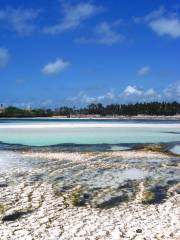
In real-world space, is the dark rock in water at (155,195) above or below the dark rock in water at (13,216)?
below

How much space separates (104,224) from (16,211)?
2.34 meters

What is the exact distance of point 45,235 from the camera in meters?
7.97

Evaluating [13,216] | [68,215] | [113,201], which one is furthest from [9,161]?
[68,215]

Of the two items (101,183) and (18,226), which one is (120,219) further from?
(101,183)

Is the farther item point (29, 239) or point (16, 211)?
point (16, 211)

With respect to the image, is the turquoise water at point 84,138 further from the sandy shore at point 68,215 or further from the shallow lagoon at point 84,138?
the sandy shore at point 68,215

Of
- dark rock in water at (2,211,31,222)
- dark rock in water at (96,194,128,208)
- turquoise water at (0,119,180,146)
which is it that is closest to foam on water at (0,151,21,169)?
dark rock in water at (96,194,128,208)

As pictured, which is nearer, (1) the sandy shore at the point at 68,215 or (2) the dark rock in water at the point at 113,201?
(1) the sandy shore at the point at 68,215

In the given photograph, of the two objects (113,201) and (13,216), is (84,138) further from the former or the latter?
(13,216)

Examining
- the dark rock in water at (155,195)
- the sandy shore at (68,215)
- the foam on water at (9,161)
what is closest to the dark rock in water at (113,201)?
the sandy shore at (68,215)

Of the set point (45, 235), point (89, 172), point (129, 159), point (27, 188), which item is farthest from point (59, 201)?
point (129, 159)

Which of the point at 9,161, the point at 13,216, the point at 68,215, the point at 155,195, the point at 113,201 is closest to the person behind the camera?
the point at 13,216

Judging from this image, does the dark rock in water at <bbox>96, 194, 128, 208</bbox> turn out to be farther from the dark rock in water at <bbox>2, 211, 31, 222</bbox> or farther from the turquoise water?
the turquoise water

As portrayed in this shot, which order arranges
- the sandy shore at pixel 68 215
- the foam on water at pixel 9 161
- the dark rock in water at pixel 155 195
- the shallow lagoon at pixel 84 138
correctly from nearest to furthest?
the sandy shore at pixel 68 215 → the dark rock in water at pixel 155 195 → the foam on water at pixel 9 161 → the shallow lagoon at pixel 84 138
